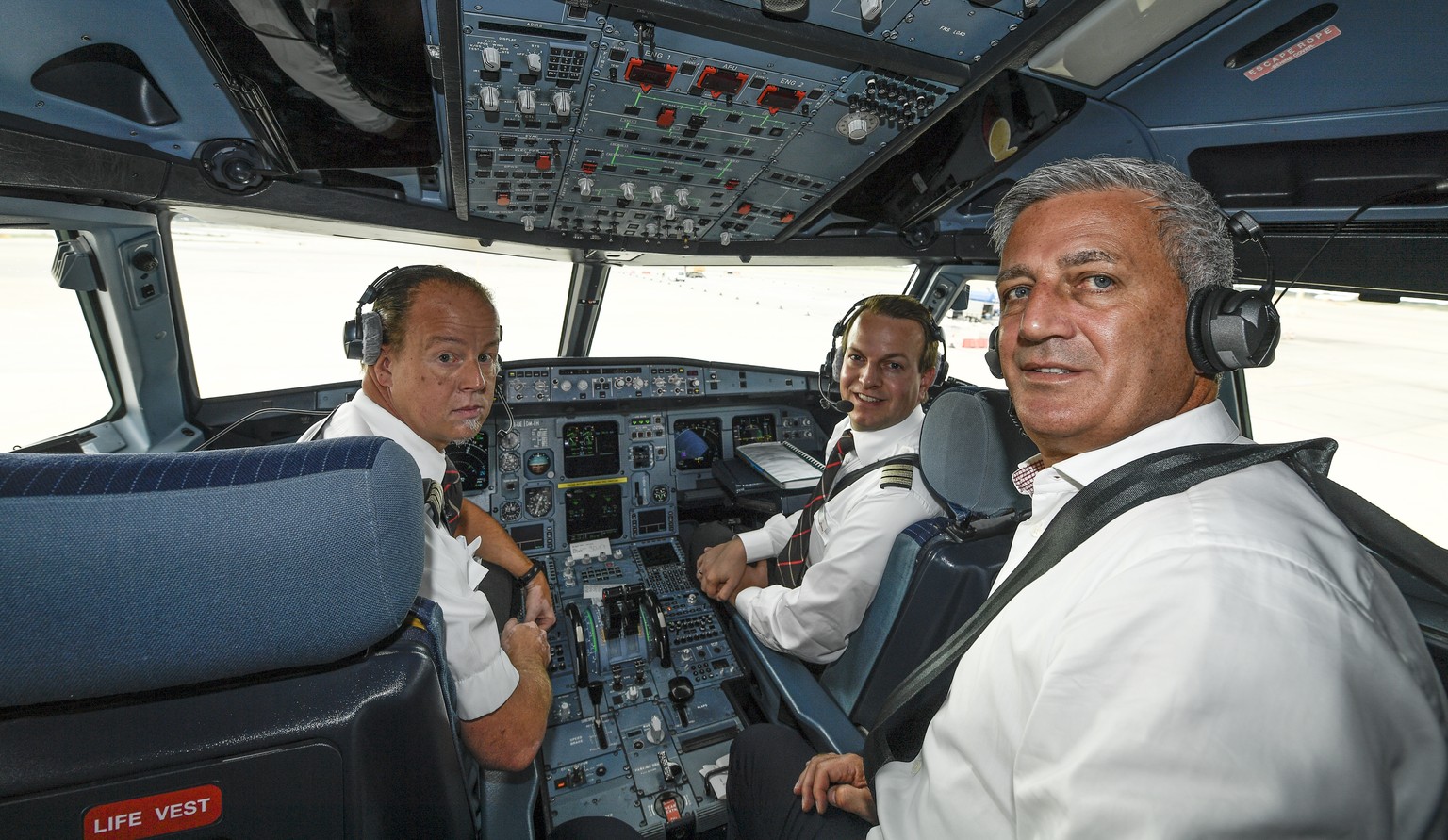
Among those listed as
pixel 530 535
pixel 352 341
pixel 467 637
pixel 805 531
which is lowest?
pixel 530 535

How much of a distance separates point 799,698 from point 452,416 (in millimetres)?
1370

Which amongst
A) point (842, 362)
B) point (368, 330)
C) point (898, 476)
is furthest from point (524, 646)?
point (842, 362)

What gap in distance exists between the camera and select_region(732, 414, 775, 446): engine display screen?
362 centimetres

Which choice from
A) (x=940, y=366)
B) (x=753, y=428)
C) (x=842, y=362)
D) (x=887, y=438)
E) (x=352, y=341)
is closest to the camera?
(x=352, y=341)

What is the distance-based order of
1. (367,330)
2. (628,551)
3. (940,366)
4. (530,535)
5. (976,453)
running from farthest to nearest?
(628,551) < (530,535) < (940,366) < (367,330) < (976,453)

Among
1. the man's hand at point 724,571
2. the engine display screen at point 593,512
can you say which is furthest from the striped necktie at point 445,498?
the man's hand at point 724,571

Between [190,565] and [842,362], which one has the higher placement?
[842,362]

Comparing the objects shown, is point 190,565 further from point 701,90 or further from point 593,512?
point 593,512

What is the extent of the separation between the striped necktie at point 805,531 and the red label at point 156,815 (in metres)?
1.77

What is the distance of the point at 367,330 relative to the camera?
161 centimetres

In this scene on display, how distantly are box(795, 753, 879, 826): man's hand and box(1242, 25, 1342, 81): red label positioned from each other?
7.43ft

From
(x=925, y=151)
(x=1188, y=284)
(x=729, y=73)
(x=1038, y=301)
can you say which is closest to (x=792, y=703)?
(x=1038, y=301)

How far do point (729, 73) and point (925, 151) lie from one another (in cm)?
128

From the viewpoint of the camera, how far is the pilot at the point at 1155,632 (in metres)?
0.50
